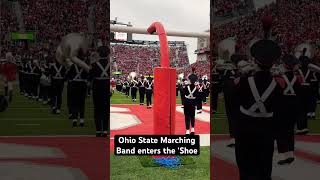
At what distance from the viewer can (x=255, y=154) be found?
411 centimetres

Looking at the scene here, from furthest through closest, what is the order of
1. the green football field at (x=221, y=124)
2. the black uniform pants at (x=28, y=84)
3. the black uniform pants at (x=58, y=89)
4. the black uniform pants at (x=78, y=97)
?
the green football field at (x=221, y=124) → the black uniform pants at (x=28, y=84) → the black uniform pants at (x=58, y=89) → the black uniform pants at (x=78, y=97)

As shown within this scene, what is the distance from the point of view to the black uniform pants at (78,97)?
7.76 meters

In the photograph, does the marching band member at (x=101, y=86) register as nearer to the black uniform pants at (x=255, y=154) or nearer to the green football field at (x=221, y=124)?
the black uniform pants at (x=255, y=154)

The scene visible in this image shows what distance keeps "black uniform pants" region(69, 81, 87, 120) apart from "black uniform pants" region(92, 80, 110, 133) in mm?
349

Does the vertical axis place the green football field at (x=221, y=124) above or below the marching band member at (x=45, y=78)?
below

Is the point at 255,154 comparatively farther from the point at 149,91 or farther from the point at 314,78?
the point at 149,91

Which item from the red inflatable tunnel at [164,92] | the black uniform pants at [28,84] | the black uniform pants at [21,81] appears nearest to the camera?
the red inflatable tunnel at [164,92]

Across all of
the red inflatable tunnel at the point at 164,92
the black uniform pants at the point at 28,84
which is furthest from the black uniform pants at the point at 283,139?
the black uniform pants at the point at 28,84

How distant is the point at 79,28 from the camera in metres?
7.87
